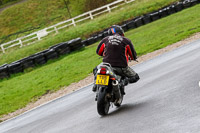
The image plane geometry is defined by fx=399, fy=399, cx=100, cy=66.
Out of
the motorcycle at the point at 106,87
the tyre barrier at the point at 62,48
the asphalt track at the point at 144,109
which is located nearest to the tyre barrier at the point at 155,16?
the tyre barrier at the point at 62,48

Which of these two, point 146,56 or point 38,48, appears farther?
point 38,48

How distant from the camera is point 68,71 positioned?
19.4m

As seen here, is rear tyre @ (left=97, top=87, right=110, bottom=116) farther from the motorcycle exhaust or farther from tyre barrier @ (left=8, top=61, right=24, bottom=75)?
tyre barrier @ (left=8, top=61, right=24, bottom=75)

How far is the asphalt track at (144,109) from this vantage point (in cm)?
624

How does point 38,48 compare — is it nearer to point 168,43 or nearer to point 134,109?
point 168,43

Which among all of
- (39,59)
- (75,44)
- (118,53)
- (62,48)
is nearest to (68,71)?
(39,59)

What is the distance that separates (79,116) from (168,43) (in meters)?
9.80

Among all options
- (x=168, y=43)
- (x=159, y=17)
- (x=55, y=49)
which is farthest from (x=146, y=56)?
(x=159, y=17)

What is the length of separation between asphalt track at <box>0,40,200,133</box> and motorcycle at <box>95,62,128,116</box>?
0.27 metres

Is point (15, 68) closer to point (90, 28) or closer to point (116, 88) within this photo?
point (90, 28)

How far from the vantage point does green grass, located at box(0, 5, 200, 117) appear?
1605 cm

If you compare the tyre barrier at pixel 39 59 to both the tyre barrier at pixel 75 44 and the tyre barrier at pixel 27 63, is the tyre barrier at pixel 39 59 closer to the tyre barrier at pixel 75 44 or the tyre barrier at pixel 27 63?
the tyre barrier at pixel 27 63

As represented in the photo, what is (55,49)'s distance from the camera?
25438mm

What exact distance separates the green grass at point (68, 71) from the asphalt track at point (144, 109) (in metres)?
3.00
